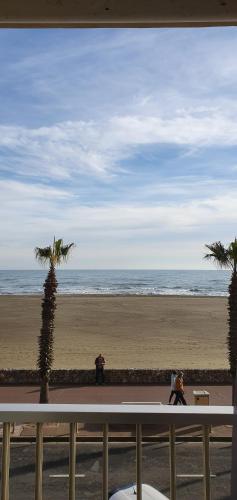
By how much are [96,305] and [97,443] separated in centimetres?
3704

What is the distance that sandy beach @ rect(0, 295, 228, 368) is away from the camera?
2274cm

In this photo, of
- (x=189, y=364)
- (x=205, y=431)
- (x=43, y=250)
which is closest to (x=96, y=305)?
(x=189, y=364)

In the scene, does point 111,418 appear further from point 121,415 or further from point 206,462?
point 206,462

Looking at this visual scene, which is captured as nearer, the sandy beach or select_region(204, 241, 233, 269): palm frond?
select_region(204, 241, 233, 269): palm frond

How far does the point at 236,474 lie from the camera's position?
1.63m

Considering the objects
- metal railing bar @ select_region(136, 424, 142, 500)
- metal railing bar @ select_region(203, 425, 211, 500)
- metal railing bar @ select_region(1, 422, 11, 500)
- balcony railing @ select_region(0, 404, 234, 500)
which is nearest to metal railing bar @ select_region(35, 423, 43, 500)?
balcony railing @ select_region(0, 404, 234, 500)

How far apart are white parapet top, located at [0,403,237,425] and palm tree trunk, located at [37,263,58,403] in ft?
37.7

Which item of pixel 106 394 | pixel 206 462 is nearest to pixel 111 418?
pixel 206 462

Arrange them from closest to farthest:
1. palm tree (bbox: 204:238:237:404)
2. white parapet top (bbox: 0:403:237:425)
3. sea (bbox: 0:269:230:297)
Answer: white parapet top (bbox: 0:403:237:425) → palm tree (bbox: 204:238:237:404) → sea (bbox: 0:269:230:297)

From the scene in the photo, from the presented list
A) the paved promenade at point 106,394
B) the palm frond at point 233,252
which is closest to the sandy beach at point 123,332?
the paved promenade at point 106,394

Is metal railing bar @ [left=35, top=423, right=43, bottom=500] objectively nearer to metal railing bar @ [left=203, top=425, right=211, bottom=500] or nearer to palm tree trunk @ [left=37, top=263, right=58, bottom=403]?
metal railing bar @ [left=203, top=425, right=211, bottom=500]

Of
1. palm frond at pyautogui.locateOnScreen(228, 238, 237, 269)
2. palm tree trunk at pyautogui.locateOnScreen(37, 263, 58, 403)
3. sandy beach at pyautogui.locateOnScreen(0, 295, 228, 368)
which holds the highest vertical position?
palm frond at pyautogui.locateOnScreen(228, 238, 237, 269)

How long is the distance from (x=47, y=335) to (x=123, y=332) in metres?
18.5

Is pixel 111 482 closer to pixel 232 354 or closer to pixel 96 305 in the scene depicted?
pixel 232 354
